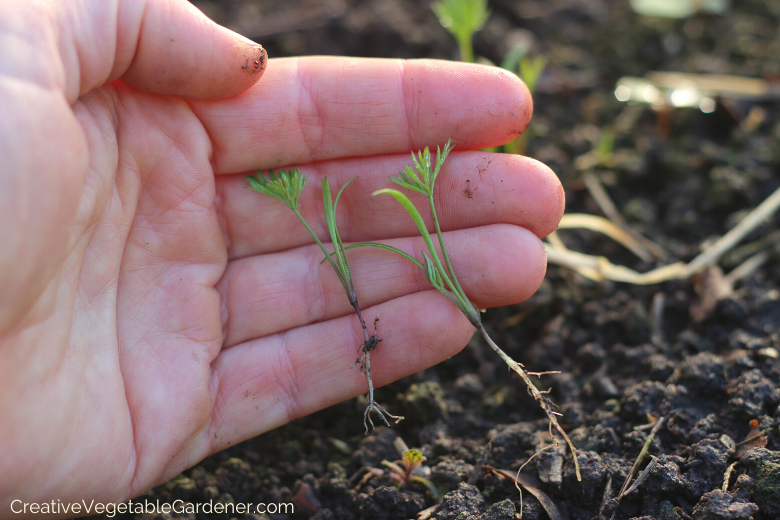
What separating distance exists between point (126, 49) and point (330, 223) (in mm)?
977

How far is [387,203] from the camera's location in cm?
254

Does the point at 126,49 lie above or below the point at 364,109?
above

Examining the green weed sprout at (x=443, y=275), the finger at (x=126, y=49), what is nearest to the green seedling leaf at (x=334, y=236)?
the green weed sprout at (x=443, y=275)

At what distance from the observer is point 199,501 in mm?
2260

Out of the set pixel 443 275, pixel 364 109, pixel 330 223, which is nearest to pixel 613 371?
pixel 443 275

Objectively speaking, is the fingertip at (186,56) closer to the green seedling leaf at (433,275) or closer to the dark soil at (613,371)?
the green seedling leaf at (433,275)

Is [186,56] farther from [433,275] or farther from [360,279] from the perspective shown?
[433,275]

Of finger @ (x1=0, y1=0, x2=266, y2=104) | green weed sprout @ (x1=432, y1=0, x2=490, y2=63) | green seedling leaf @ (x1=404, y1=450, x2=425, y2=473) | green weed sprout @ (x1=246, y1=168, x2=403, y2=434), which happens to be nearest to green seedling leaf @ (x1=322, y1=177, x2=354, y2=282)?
green weed sprout @ (x1=246, y1=168, x2=403, y2=434)

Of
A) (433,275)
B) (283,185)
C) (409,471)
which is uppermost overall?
(283,185)

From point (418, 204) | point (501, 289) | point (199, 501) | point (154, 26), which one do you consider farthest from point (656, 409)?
point (154, 26)

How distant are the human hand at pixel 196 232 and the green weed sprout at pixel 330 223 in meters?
0.08

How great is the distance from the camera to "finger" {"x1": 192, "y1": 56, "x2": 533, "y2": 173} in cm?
240

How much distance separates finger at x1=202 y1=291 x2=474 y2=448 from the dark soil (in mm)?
121

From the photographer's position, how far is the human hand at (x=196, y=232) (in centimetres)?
180
